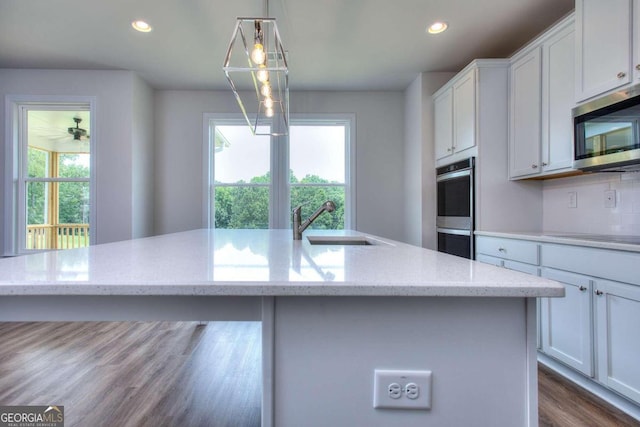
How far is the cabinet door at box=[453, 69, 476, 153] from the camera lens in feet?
9.58

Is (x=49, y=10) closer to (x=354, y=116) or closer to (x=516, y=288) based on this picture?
Answer: (x=354, y=116)

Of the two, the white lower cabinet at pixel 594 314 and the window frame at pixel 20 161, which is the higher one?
the window frame at pixel 20 161

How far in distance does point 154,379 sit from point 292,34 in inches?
116

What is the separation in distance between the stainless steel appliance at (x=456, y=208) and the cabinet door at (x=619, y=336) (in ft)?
3.90

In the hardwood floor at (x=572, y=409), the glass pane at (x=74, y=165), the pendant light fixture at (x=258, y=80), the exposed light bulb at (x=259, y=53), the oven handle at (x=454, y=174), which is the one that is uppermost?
the pendant light fixture at (x=258, y=80)

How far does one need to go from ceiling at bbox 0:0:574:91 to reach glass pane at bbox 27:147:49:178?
3.12 feet

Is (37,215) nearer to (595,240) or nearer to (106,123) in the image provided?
(106,123)

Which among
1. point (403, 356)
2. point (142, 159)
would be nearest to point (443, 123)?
point (403, 356)

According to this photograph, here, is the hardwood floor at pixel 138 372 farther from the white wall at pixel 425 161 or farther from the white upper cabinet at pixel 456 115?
the white upper cabinet at pixel 456 115

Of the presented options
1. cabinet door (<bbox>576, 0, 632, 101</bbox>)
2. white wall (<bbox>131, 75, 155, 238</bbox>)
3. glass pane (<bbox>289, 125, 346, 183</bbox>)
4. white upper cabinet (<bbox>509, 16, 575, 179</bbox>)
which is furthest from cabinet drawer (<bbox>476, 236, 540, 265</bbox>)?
white wall (<bbox>131, 75, 155, 238</bbox>)

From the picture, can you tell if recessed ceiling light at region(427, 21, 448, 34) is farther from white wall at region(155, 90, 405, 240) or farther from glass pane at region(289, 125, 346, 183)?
glass pane at region(289, 125, 346, 183)

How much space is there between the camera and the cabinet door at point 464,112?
9.58 feet

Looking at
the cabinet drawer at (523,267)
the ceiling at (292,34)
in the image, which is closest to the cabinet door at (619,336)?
the cabinet drawer at (523,267)

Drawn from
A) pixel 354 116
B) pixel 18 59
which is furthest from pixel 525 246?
pixel 18 59
